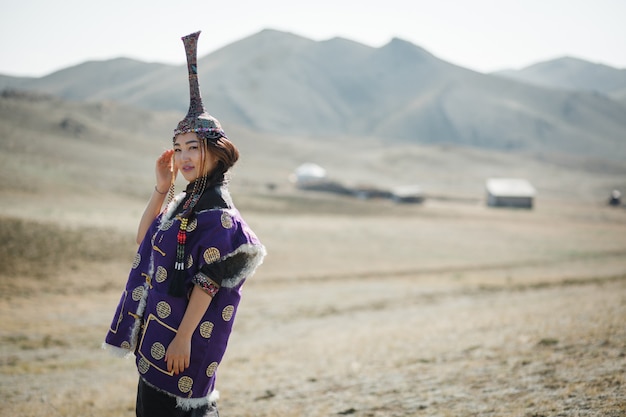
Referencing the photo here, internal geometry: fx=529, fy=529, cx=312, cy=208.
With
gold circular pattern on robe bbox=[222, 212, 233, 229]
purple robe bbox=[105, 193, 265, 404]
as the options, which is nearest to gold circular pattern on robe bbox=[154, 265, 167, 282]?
purple robe bbox=[105, 193, 265, 404]

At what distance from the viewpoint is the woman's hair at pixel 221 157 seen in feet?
8.21

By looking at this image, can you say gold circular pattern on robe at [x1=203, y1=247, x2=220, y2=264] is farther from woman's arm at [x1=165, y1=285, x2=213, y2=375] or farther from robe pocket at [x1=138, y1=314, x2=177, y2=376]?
robe pocket at [x1=138, y1=314, x2=177, y2=376]

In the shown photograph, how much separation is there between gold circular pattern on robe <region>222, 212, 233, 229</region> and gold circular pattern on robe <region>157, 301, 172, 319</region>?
0.45m

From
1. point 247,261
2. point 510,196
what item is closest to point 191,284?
point 247,261

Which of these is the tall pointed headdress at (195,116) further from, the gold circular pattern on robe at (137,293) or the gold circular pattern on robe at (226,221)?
the gold circular pattern on robe at (137,293)

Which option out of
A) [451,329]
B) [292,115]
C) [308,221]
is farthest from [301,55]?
[451,329]

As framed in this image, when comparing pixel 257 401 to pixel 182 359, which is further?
pixel 257 401

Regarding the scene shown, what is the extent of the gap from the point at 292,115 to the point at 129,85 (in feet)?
210

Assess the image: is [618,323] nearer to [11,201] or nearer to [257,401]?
[257,401]

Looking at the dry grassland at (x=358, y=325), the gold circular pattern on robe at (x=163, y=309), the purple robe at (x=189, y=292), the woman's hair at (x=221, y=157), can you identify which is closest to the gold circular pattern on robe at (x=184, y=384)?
the purple robe at (x=189, y=292)

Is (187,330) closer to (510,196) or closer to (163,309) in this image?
(163,309)

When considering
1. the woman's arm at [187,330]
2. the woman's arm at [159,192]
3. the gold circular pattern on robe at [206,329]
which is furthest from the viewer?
the woman's arm at [159,192]

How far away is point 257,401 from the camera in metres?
4.64

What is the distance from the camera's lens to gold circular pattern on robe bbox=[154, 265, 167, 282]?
2.44 meters
